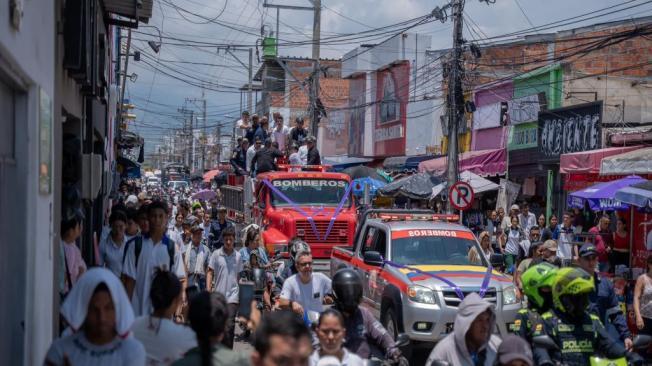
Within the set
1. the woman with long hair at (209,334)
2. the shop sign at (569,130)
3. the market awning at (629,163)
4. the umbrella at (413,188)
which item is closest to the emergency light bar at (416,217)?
A: the market awning at (629,163)

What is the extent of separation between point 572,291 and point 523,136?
86.0 ft

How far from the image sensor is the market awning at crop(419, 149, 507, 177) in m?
32.9

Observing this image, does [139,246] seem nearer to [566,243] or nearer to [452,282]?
[452,282]

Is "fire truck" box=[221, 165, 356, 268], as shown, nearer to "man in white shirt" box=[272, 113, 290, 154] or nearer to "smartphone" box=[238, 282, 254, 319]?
"man in white shirt" box=[272, 113, 290, 154]

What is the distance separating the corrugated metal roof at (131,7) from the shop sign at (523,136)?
1856 cm

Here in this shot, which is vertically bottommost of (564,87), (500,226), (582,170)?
(500,226)

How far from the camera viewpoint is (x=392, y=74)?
4656 centimetres

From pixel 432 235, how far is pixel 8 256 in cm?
773

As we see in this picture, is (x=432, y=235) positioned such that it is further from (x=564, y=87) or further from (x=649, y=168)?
(x=564, y=87)

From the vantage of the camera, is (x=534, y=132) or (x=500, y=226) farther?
(x=534, y=132)

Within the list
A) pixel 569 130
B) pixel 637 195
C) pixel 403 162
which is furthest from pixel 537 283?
pixel 403 162

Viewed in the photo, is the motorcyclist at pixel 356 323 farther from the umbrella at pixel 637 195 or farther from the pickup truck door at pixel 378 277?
the umbrella at pixel 637 195

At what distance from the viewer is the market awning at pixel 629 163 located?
62.1ft

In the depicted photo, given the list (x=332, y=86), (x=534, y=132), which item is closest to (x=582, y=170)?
(x=534, y=132)
